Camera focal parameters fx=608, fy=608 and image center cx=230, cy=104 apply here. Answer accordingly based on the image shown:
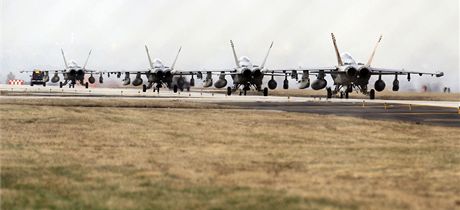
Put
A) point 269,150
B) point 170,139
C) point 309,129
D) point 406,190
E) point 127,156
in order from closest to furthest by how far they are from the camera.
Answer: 1. point 406,190
2. point 127,156
3. point 269,150
4. point 170,139
5. point 309,129

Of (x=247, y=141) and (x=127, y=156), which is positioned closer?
(x=127, y=156)

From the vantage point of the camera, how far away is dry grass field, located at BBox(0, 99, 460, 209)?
9.32 metres

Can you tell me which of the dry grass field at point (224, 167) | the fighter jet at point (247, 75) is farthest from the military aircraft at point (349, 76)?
the dry grass field at point (224, 167)

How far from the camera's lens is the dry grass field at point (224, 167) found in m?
9.32

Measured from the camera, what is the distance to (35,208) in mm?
8727

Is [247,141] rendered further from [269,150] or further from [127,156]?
[127,156]

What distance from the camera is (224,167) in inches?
495

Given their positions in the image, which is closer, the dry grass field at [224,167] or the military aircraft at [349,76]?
the dry grass field at [224,167]

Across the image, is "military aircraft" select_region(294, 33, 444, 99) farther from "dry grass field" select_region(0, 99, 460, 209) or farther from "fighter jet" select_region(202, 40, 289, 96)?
"dry grass field" select_region(0, 99, 460, 209)

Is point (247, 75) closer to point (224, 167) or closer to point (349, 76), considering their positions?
point (349, 76)

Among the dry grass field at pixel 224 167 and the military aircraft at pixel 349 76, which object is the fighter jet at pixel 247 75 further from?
the dry grass field at pixel 224 167

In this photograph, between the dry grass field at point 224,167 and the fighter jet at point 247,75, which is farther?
the fighter jet at point 247,75

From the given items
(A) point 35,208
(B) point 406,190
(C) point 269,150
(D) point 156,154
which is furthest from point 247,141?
(A) point 35,208

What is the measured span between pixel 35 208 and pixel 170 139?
9235 mm
